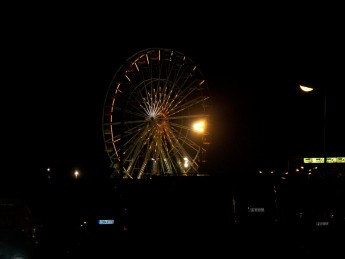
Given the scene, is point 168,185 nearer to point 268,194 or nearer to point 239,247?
point 239,247

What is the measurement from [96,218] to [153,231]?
3.04 m

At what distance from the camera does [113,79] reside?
3098 centimetres

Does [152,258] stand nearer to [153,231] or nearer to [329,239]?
[153,231]

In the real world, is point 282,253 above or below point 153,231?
below

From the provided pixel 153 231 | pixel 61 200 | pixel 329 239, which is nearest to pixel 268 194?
pixel 329 239

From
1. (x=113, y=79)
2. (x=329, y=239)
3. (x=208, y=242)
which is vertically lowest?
(x=329, y=239)

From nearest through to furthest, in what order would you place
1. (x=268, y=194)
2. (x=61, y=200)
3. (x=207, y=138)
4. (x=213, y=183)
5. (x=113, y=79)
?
(x=213, y=183), (x=268, y=194), (x=61, y=200), (x=113, y=79), (x=207, y=138)

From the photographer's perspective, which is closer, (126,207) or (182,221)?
(182,221)

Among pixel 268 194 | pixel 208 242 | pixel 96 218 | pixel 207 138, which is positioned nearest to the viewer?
pixel 208 242

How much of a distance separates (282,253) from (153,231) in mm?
3867

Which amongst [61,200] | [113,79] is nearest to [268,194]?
[61,200]

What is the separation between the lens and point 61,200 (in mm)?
24609

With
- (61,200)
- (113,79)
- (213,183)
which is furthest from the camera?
(113,79)

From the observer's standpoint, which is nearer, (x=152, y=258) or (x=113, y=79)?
(x=152, y=258)
